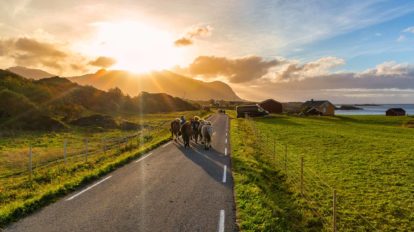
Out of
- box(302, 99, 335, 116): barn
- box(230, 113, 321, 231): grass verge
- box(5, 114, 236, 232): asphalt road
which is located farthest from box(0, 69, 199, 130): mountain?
box(302, 99, 335, 116): barn

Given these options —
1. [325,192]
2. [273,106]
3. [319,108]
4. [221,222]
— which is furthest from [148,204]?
[319,108]

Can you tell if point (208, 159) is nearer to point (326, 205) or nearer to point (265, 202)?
point (326, 205)

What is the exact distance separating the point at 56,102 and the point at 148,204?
82672 mm

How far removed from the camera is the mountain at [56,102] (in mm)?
55031

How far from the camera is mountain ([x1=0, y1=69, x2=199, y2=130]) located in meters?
55.0

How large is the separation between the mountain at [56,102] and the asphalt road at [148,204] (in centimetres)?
4327

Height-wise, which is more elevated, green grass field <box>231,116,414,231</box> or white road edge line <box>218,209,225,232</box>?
white road edge line <box>218,209,225,232</box>

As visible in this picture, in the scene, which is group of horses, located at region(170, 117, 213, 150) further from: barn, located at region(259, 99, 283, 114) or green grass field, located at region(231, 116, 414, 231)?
barn, located at region(259, 99, 283, 114)

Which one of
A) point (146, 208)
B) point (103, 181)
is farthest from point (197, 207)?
point (103, 181)

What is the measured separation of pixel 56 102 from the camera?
8500cm

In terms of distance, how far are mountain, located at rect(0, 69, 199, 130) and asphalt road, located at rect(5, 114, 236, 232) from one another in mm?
43266

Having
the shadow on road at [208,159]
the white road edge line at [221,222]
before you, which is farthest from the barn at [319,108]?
the white road edge line at [221,222]

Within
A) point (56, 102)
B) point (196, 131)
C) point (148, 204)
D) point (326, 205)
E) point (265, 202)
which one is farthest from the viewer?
point (56, 102)

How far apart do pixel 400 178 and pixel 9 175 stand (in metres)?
21.5
